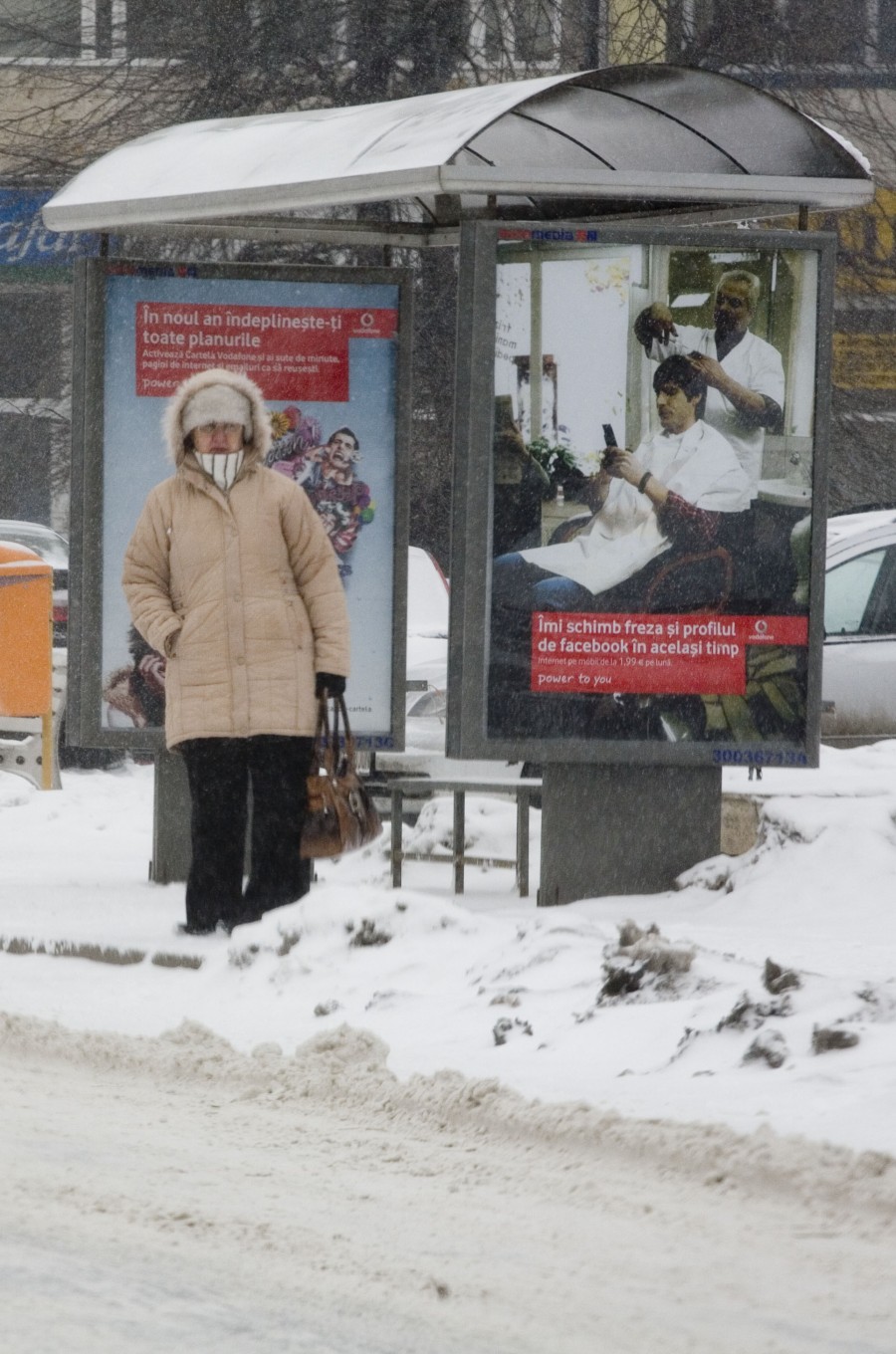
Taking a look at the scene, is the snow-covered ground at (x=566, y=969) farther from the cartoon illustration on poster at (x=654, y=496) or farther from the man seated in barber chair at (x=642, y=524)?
the man seated in barber chair at (x=642, y=524)

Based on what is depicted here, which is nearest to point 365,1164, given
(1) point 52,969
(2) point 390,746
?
(1) point 52,969

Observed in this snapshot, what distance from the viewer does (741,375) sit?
8.36 metres

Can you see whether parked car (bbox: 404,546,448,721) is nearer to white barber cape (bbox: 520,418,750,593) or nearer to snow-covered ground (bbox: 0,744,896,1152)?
snow-covered ground (bbox: 0,744,896,1152)

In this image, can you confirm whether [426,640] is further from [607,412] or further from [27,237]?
[27,237]

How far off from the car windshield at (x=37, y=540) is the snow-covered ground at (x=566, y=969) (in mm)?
6558

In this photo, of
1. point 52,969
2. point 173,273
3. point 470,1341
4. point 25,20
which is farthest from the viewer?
point 25,20

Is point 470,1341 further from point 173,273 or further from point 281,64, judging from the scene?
point 281,64

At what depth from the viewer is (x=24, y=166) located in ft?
64.2

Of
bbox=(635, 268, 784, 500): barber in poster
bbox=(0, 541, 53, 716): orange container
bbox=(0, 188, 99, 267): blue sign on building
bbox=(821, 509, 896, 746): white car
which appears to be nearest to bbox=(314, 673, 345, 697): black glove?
bbox=(635, 268, 784, 500): barber in poster

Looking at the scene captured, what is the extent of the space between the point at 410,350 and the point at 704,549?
1604mm

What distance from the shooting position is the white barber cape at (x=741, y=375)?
8.31 metres

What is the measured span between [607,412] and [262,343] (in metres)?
1.54

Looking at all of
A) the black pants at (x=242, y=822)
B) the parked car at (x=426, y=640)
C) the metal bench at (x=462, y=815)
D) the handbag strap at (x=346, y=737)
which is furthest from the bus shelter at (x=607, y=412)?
the parked car at (x=426, y=640)

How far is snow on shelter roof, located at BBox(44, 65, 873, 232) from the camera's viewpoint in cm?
779
